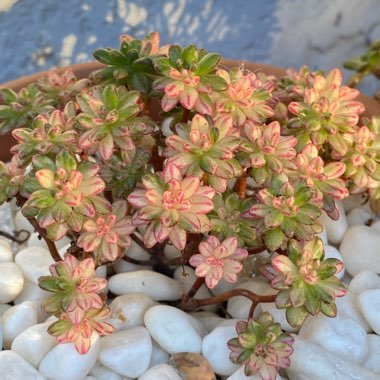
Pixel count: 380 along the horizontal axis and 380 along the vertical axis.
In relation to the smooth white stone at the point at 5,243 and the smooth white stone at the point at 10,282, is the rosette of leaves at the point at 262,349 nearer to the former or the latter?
the smooth white stone at the point at 10,282

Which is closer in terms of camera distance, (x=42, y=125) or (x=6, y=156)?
(x=42, y=125)

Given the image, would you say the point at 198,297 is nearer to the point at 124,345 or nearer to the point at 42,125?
the point at 124,345

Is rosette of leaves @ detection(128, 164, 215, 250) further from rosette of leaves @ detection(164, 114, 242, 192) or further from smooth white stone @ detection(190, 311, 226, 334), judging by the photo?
smooth white stone @ detection(190, 311, 226, 334)

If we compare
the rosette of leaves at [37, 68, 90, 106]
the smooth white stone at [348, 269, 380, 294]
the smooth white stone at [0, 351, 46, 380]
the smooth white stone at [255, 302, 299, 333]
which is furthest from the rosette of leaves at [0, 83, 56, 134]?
the smooth white stone at [348, 269, 380, 294]

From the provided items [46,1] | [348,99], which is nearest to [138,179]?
[348,99]

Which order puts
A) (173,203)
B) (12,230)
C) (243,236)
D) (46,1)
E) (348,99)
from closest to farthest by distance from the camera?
(173,203)
(243,236)
(348,99)
(12,230)
(46,1)
